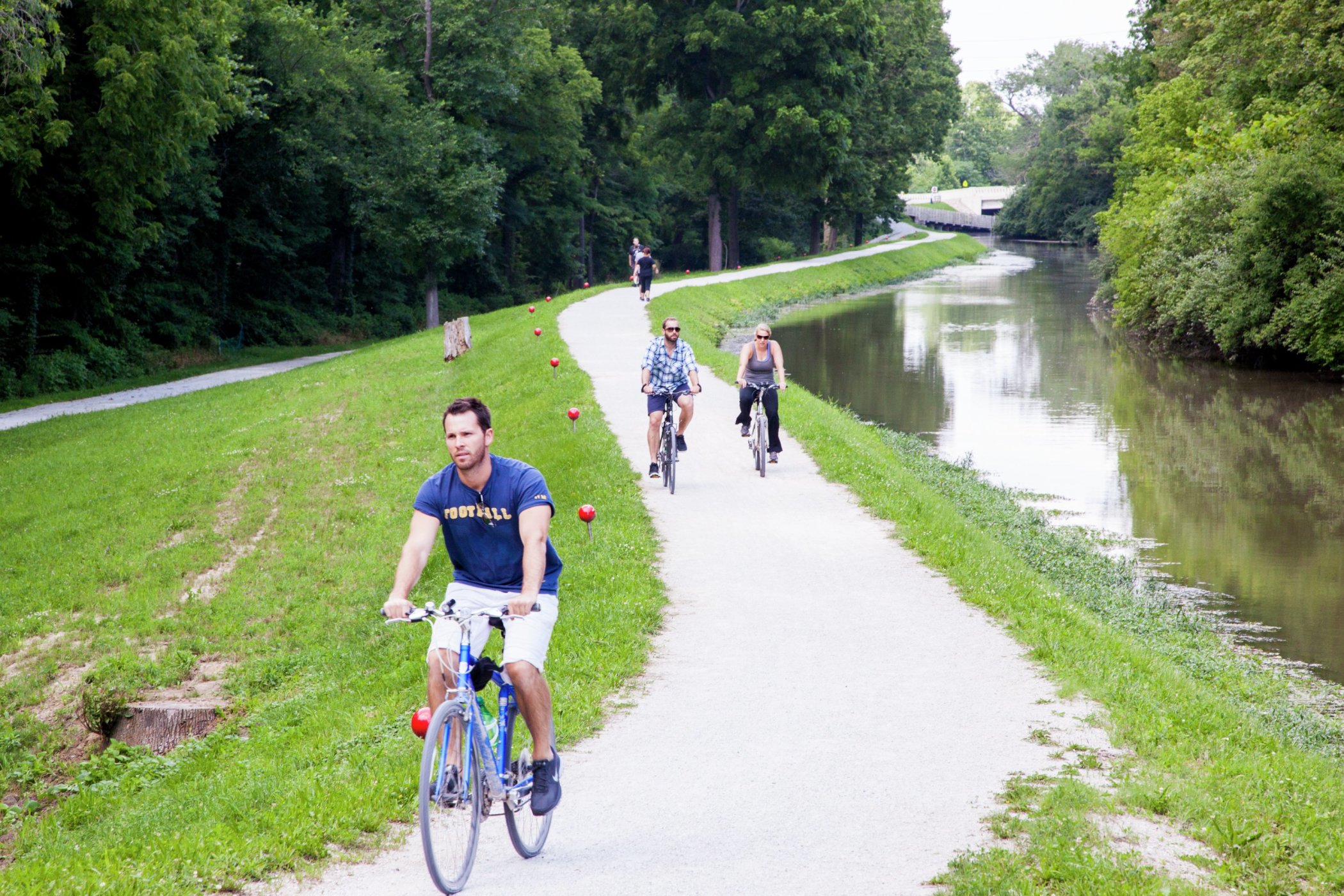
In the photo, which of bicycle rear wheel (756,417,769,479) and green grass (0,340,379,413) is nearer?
bicycle rear wheel (756,417,769,479)

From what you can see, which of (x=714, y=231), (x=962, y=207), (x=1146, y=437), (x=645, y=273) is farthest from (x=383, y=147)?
(x=962, y=207)

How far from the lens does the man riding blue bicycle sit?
17.7 feet

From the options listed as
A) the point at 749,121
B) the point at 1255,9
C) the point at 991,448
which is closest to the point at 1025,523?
the point at 991,448

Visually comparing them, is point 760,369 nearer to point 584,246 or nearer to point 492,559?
point 492,559

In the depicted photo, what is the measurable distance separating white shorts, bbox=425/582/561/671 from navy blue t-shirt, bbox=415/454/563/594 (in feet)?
0.30

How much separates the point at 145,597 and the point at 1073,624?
30.8ft

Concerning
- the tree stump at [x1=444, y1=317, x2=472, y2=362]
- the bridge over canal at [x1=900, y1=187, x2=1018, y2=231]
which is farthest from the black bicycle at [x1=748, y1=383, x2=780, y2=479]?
the bridge over canal at [x1=900, y1=187, x2=1018, y2=231]

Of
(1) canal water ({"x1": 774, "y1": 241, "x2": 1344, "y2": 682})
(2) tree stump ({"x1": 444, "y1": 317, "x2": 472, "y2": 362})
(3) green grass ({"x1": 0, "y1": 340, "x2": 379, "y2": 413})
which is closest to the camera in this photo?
(1) canal water ({"x1": 774, "y1": 241, "x2": 1344, "y2": 682})

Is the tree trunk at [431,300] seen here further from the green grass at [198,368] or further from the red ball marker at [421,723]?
the red ball marker at [421,723]

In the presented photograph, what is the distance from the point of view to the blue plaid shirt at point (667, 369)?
14.5 metres

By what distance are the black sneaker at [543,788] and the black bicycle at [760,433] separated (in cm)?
1001

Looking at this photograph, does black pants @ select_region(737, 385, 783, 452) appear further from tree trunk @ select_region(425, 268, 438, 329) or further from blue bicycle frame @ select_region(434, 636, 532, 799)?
tree trunk @ select_region(425, 268, 438, 329)

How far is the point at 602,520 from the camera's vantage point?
13.2 meters

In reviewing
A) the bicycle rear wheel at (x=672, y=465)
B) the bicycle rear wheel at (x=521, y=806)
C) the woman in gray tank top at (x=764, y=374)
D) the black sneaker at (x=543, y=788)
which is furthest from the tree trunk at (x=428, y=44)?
the black sneaker at (x=543, y=788)
